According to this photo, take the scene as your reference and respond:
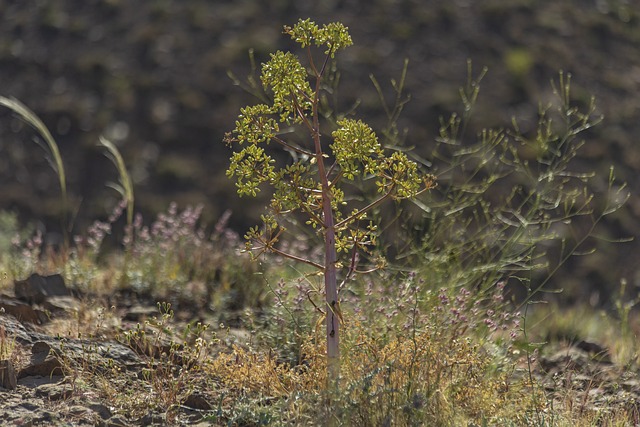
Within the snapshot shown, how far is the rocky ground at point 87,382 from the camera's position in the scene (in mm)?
3941

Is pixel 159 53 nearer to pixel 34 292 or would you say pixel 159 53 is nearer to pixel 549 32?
pixel 549 32

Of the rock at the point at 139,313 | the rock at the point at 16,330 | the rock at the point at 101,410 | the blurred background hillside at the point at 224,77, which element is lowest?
the rock at the point at 101,410

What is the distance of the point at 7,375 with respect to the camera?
413 cm

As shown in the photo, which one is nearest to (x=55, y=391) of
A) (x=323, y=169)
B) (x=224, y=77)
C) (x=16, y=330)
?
(x=16, y=330)

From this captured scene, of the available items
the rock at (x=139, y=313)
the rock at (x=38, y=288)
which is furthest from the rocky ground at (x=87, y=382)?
the rock at (x=139, y=313)

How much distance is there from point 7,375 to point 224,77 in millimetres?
10391

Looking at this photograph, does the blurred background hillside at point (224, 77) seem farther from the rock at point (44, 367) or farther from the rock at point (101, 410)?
the rock at point (101, 410)

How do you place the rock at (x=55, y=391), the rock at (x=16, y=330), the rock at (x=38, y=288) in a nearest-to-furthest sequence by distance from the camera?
the rock at (x=55, y=391) → the rock at (x=16, y=330) → the rock at (x=38, y=288)

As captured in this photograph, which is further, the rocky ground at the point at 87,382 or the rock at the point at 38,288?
the rock at the point at 38,288

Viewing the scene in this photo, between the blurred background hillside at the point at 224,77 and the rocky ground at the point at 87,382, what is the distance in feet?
19.2

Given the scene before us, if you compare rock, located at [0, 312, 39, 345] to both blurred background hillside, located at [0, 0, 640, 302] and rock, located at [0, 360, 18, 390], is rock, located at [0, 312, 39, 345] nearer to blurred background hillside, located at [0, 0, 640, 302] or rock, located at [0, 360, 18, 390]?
rock, located at [0, 360, 18, 390]

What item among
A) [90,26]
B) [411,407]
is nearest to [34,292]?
[411,407]

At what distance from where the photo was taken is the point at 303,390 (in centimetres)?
402

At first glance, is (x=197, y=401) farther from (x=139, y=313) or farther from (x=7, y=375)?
(x=139, y=313)
